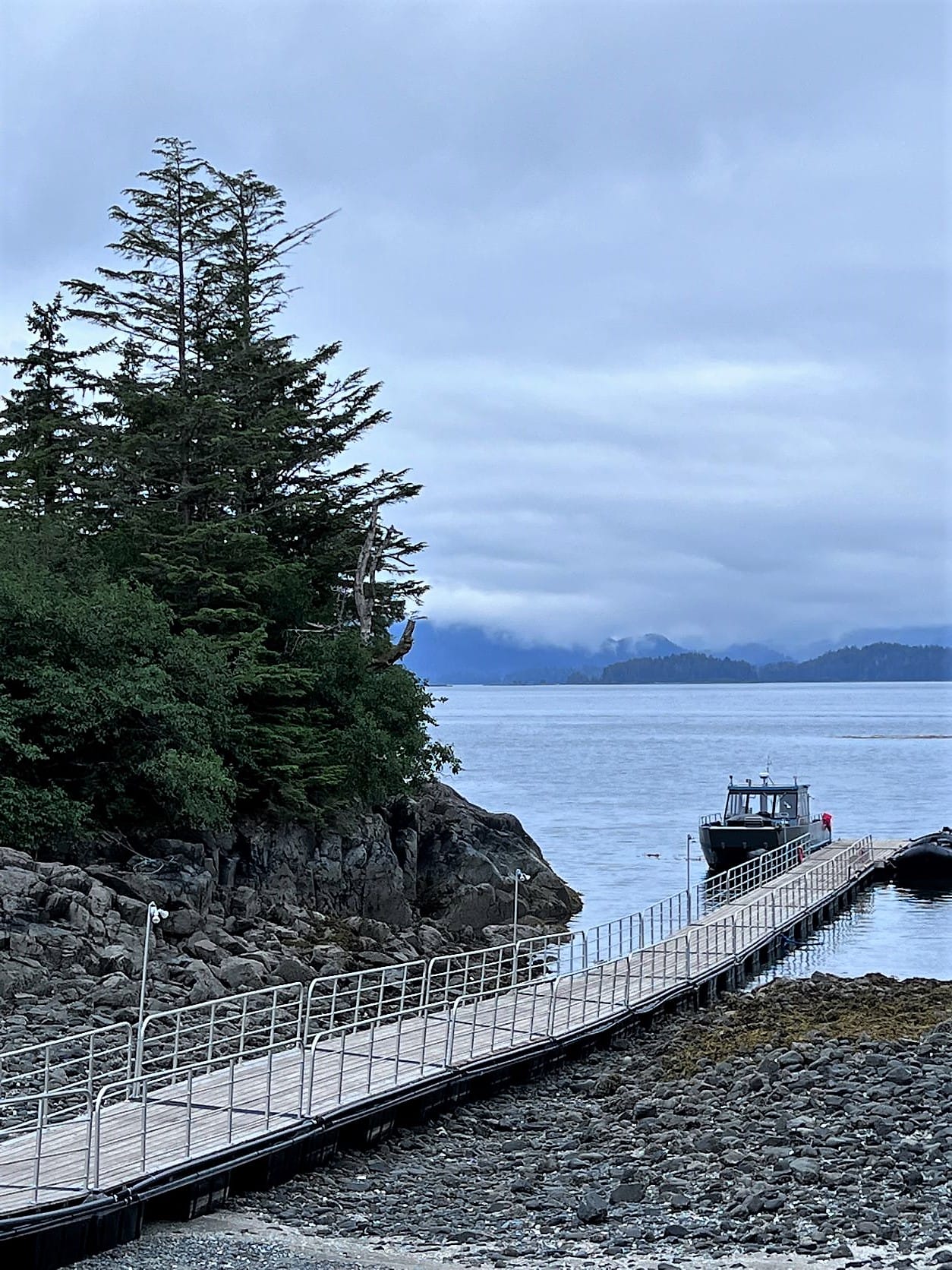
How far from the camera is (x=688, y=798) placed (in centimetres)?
9338

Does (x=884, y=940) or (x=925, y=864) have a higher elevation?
(x=925, y=864)

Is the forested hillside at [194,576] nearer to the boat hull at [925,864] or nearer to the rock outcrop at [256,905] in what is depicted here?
the rock outcrop at [256,905]

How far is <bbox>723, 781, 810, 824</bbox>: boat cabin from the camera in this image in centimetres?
5844

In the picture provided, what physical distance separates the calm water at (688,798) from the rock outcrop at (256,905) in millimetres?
5290

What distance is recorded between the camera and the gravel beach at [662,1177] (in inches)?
567

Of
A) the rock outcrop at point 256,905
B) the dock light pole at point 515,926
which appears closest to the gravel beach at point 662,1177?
the dock light pole at point 515,926

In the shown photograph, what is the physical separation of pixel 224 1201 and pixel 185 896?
16.9m

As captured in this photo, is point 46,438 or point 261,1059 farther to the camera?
point 46,438

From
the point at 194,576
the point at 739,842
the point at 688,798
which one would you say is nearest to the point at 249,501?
the point at 194,576

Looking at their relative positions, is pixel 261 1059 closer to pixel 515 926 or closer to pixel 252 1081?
pixel 252 1081

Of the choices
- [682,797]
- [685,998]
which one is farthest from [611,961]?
[682,797]

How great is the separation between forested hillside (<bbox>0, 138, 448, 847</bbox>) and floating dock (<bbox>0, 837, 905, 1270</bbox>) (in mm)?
7670

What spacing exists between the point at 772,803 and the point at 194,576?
1115 inches

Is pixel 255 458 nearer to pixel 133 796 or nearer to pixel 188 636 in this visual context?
pixel 188 636
